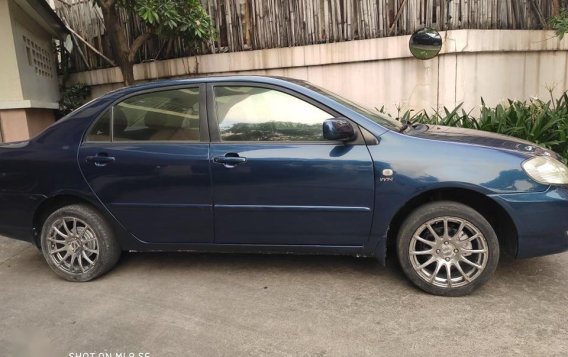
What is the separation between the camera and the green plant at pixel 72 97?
8.55m

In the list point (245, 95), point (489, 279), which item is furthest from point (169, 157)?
point (489, 279)

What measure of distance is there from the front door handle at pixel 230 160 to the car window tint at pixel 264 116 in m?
0.16

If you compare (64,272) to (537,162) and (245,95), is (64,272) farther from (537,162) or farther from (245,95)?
(537,162)

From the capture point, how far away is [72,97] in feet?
28.4

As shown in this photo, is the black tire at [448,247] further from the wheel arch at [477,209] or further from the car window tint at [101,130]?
the car window tint at [101,130]

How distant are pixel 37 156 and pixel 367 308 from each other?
2.87 metres

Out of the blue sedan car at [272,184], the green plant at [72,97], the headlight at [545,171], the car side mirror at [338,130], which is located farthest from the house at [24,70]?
the headlight at [545,171]

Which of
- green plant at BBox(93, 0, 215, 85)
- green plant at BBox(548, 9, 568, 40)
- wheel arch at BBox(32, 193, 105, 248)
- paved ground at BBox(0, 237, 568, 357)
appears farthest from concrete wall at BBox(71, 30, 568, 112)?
Answer: wheel arch at BBox(32, 193, 105, 248)

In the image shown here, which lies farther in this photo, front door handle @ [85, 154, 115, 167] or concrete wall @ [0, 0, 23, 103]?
concrete wall @ [0, 0, 23, 103]

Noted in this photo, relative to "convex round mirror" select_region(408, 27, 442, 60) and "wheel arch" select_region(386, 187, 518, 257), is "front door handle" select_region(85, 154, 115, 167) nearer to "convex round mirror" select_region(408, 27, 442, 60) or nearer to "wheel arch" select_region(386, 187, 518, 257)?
"wheel arch" select_region(386, 187, 518, 257)

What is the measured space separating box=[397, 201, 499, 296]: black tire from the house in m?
5.76

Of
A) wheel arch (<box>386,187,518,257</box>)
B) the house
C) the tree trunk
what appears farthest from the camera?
the tree trunk

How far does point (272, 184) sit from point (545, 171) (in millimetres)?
1892

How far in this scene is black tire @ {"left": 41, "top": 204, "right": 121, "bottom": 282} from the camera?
3.93 meters
